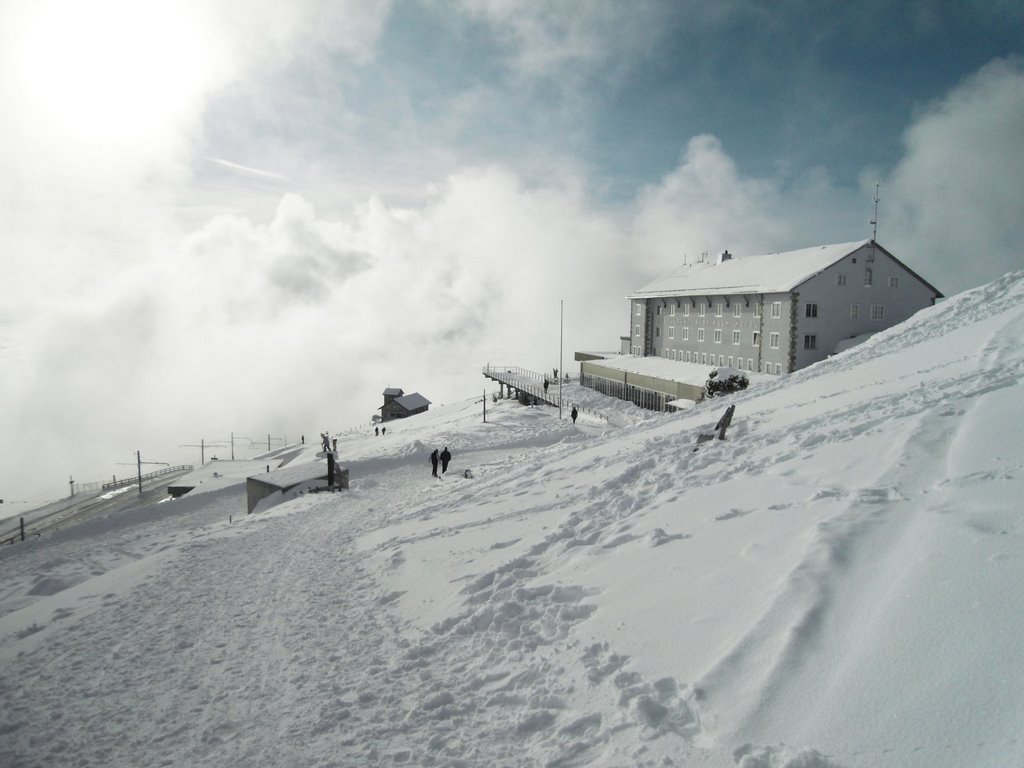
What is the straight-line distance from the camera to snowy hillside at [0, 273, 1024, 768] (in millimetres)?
4719

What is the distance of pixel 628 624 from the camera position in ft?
21.8

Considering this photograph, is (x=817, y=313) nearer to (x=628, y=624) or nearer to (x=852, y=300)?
(x=852, y=300)

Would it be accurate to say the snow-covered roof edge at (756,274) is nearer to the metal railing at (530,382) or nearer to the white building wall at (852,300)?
the white building wall at (852,300)

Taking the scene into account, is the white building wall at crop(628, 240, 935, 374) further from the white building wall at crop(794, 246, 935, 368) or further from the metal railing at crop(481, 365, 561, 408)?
the metal railing at crop(481, 365, 561, 408)

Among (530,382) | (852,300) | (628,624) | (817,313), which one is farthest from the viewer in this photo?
(530,382)

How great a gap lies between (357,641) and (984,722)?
273 inches

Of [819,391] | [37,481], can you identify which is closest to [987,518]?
[819,391]

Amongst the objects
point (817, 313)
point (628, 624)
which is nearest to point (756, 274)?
point (817, 313)

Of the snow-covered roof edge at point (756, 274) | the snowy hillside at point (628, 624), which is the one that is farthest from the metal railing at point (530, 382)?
the snowy hillside at point (628, 624)

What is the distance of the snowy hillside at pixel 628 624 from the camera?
4.72 m

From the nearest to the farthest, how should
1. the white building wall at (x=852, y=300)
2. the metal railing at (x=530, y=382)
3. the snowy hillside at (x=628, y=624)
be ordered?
1. the snowy hillside at (x=628, y=624)
2. the white building wall at (x=852, y=300)
3. the metal railing at (x=530, y=382)

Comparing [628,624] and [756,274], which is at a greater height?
[756,274]

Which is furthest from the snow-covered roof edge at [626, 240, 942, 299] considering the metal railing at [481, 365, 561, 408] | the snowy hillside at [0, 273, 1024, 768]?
the snowy hillside at [0, 273, 1024, 768]

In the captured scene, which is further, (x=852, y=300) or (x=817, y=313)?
(x=852, y=300)
